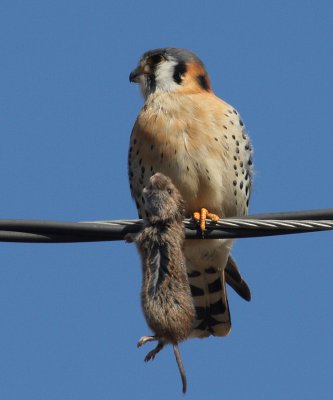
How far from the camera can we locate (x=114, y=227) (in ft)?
18.0

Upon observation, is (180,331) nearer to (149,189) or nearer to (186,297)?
(186,297)

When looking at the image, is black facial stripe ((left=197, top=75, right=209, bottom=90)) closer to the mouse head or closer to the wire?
the mouse head

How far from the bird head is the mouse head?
196 centimetres

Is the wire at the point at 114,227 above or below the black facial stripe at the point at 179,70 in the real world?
below

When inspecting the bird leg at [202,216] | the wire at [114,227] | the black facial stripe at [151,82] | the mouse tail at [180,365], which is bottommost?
the mouse tail at [180,365]

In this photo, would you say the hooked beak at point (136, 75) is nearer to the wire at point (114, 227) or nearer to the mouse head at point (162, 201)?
the mouse head at point (162, 201)

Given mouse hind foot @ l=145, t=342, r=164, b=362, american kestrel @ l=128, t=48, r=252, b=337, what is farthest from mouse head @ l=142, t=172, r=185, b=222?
american kestrel @ l=128, t=48, r=252, b=337

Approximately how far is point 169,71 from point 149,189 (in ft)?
7.30

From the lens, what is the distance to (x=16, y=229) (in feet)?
17.1

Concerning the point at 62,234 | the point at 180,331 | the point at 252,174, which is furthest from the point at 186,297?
the point at 252,174

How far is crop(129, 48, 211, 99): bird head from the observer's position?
8008 millimetres

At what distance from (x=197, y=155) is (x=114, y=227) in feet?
6.61

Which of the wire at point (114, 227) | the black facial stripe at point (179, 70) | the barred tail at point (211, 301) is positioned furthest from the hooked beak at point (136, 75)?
the wire at point (114, 227)

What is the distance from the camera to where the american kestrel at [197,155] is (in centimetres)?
740
